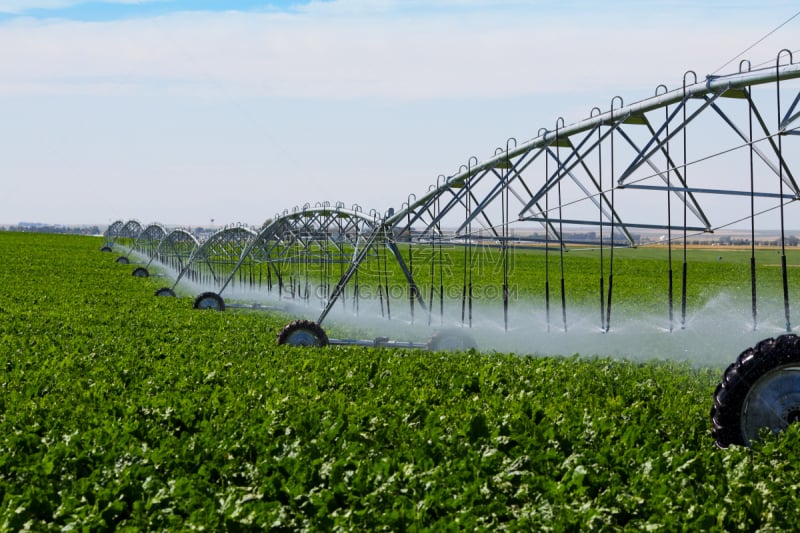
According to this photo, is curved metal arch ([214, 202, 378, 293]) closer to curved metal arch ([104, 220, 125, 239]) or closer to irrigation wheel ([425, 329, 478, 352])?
irrigation wheel ([425, 329, 478, 352])

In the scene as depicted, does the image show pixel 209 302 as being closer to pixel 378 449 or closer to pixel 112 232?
pixel 378 449

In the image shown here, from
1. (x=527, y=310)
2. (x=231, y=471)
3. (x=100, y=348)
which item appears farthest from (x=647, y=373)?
(x=527, y=310)

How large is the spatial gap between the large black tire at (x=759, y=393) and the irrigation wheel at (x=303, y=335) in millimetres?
8658

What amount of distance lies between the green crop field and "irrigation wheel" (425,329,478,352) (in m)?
2.10

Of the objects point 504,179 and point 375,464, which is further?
point 504,179

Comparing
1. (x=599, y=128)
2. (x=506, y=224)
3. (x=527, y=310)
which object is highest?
(x=599, y=128)

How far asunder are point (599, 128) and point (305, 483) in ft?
24.3

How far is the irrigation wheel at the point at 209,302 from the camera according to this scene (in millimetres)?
23125

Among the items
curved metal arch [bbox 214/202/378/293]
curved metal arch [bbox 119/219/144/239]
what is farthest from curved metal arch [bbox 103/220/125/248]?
curved metal arch [bbox 214/202/378/293]

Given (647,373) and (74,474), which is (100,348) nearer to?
(74,474)

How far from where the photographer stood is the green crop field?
17.8 feet

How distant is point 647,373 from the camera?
35.9 feet

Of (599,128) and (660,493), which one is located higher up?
(599,128)

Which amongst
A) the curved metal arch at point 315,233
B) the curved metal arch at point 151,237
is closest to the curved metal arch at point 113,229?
the curved metal arch at point 151,237
